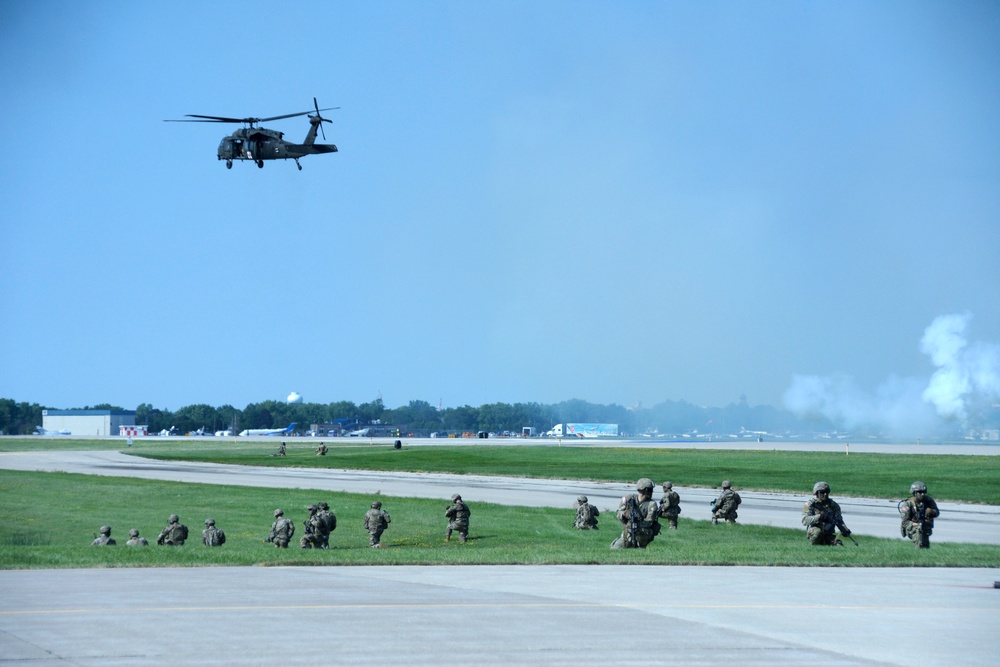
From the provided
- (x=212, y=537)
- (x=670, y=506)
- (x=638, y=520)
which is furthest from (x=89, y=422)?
(x=638, y=520)

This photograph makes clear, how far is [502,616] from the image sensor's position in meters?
14.1

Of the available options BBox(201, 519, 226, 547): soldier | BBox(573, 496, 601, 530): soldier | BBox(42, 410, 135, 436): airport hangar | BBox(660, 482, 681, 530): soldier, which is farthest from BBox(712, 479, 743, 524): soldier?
BBox(42, 410, 135, 436): airport hangar

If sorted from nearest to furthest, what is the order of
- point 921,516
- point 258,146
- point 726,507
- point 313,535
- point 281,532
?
point 921,516
point 281,532
point 313,535
point 726,507
point 258,146

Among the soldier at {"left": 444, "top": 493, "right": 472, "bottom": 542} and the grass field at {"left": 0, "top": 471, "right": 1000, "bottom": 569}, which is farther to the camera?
the soldier at {"left": 444, "top": 493, "right": 472, "bottom": 542}

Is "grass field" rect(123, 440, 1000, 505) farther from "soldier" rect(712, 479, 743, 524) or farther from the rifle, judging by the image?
the rifle

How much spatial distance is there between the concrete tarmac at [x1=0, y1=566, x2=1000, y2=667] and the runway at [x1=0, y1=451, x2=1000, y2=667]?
32mm

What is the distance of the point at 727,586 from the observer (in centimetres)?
1783

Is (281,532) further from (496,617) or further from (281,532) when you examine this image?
(496,617)

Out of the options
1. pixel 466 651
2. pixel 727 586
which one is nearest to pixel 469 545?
pixel 727 586

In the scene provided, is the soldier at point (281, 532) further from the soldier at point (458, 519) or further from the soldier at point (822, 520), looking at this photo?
the soldier at point (822, 520)

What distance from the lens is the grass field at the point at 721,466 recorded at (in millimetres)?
53938

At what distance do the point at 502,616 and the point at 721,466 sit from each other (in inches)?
2364

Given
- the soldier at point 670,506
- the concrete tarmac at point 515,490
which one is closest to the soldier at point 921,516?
→ the concrete tarmac at point 515,490

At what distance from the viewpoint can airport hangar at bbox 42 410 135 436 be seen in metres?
186
